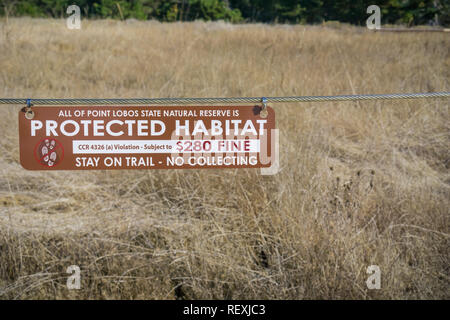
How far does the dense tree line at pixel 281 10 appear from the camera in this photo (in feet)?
27.5

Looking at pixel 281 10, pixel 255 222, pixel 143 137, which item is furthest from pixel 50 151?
pixel 281 10

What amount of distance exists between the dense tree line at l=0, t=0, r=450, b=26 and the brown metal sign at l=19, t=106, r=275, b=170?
2208 mm

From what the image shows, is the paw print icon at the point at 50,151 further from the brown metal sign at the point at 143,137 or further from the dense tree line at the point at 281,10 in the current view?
the dense tree line at the point at 281,10

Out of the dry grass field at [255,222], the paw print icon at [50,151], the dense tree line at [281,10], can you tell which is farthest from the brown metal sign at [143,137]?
the dense tree line at [281,10]

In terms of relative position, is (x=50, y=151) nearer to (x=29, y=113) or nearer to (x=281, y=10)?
(x=29, y=113)

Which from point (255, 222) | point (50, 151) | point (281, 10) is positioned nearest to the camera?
point (50, 151)

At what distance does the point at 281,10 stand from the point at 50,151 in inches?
811

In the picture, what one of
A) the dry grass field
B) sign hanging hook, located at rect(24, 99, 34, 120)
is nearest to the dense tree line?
the dry grass field

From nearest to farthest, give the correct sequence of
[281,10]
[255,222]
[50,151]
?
[50,151], [255,222], [281,10]

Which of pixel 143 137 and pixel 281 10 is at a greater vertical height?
pixel 281 10

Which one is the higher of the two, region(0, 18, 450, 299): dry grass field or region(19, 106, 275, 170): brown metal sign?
region(19, 106, 275, 170): brown metal sign

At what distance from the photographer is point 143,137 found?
3.99 feet

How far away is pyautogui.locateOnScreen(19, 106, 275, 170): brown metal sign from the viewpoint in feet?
3.89

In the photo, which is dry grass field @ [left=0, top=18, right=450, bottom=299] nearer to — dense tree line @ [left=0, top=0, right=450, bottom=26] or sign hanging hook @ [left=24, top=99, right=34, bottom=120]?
sign hanging hook @ [left=24, top=99, right=34, bottom=120]
